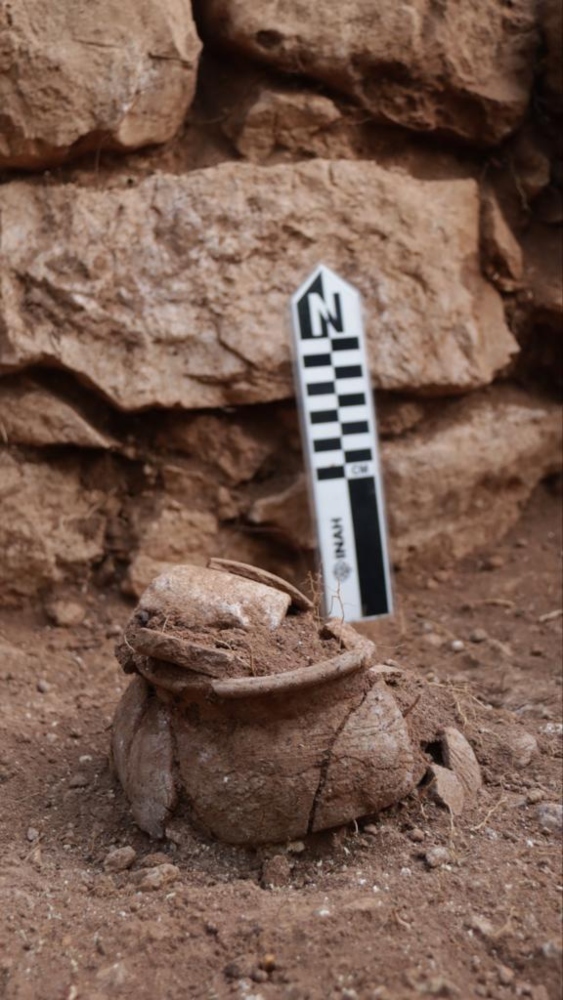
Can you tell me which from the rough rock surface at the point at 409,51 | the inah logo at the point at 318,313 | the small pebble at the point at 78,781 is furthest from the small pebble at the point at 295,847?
the rough rock surface at the point at 409,51

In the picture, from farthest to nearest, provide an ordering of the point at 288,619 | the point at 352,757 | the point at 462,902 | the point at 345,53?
the point at 345,53 → the point at 288,619 → the point at 352,757 → the point at 462,902

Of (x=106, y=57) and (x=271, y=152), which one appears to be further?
(x=271, y=152)

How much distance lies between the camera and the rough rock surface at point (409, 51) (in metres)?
3.92

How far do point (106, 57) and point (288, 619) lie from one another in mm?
2176

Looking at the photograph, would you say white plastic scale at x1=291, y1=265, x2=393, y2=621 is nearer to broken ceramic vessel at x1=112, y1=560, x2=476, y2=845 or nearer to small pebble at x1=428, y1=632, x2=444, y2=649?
small pebble at x1=428, y1=632, x2=444, y2=649

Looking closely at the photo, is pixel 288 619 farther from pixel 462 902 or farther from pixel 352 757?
pixel 462 902

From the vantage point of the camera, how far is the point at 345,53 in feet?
13.1

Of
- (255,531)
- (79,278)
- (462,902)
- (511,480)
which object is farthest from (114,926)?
(511,480)

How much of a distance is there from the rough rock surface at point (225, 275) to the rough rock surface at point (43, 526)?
373mm

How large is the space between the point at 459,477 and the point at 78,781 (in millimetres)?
2069

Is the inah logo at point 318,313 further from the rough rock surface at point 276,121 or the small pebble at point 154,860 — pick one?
the small pebble at point 154,860

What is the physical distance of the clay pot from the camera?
239 centimetres

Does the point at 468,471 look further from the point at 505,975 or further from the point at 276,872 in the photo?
the point at 505,975

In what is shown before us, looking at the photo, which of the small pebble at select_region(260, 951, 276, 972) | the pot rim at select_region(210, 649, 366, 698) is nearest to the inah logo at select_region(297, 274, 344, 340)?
the pot rim at select_region(210, 649, 366, 698)
